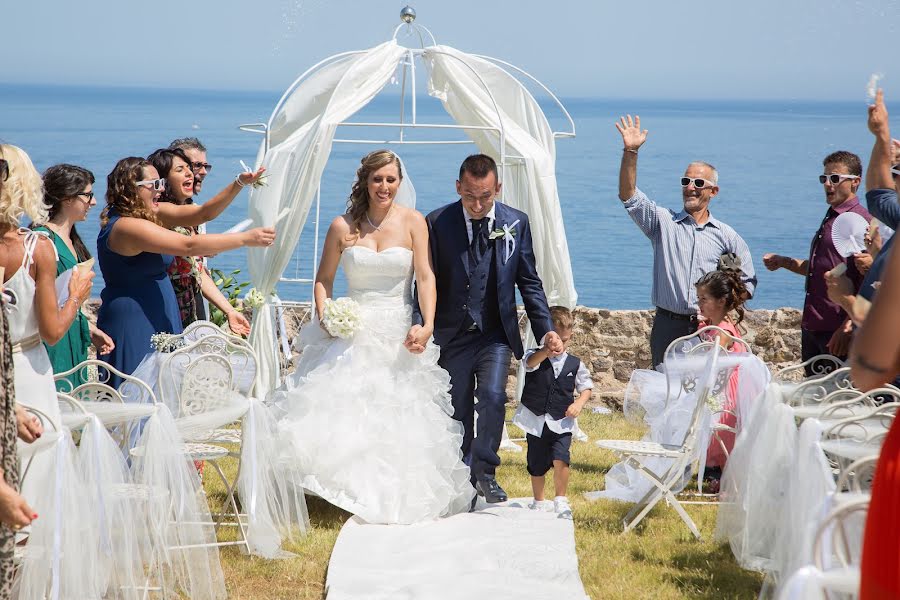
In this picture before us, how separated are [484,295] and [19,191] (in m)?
3.15

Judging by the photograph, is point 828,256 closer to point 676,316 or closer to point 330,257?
point 676,316

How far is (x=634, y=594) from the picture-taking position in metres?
4.80

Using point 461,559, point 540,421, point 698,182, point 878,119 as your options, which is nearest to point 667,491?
point 540,421

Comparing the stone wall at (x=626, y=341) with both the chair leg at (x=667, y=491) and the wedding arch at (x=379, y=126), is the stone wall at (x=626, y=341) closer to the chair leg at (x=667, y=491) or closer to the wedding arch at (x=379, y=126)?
the wedding arch at (x=379, y=126)

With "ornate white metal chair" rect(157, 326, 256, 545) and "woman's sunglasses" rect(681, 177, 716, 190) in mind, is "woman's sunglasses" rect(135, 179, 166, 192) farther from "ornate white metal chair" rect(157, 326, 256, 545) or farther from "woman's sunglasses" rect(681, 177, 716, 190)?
"woman's sunglasses" rect(681, 177, 716, 190)

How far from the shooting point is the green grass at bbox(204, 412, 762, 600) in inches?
190

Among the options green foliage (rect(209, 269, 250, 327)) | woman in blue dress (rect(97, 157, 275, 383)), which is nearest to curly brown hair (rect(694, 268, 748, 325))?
woman in blue dress (rect(97, 157, 275, 383))

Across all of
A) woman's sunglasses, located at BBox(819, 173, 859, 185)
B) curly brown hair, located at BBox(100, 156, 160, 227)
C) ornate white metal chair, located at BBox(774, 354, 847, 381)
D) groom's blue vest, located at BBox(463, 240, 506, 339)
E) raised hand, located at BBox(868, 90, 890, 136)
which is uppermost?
raised hand, located at BBox(868, 90, 890, 136)

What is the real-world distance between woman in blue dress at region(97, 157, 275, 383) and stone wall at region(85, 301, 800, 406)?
396 centimetres

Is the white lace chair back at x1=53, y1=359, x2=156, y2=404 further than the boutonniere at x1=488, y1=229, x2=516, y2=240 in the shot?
No

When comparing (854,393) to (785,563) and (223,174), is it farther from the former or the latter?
(223,174)

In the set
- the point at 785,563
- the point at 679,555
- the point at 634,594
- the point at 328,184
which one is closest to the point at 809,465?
the point at 785,563

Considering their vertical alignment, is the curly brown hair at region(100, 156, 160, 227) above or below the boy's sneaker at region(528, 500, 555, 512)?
above

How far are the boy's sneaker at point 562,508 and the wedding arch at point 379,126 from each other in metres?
2.05
